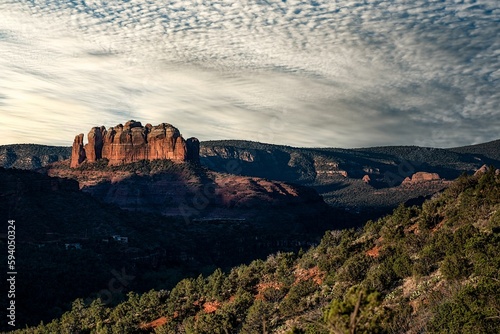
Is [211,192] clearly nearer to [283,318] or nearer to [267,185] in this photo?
[267,185]

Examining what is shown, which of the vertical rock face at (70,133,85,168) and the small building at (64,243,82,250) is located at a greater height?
the vertical rock face at (70,133,85,168)

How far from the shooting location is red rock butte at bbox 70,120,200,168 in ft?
590

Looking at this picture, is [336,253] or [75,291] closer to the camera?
[336,253]

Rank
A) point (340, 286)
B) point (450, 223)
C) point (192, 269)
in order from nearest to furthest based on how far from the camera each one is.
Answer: point (340, 286), point (450, 223), point (192, 269)

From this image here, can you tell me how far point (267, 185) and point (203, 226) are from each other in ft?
150

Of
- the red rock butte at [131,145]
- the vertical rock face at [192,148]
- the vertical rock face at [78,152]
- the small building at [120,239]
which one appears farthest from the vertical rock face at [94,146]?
the small building at [120,239]

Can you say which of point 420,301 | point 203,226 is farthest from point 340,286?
point 203,226

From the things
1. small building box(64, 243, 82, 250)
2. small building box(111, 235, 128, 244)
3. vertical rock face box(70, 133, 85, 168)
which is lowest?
small building box(111, 235, 128, 244)

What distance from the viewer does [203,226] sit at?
117m

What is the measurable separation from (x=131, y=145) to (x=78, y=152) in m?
19.5

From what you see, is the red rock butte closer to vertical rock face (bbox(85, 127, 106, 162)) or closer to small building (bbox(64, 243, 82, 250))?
vertical rock face (bbox(85, 127, 106, 162))

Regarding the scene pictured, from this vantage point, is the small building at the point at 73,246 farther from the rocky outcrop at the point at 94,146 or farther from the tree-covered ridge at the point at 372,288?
the rocky outcrop at the point at 94,146

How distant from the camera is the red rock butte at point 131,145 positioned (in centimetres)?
A: 17975

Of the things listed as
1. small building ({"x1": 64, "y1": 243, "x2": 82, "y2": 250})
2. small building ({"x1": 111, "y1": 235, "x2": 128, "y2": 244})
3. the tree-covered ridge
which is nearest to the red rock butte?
small building ({"x1": 111, "y1": 235, "x2": 128, "y2": 244})
